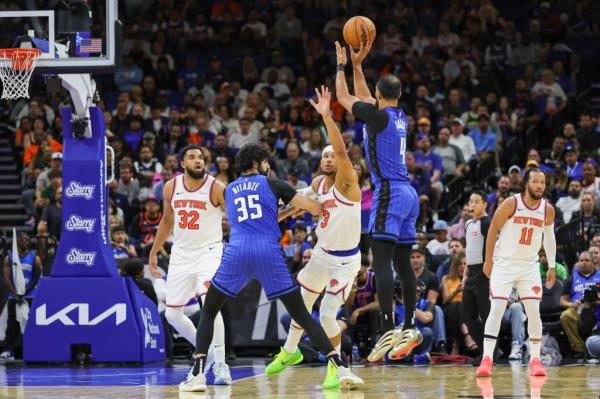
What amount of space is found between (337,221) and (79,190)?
476cm

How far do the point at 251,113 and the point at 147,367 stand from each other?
26.5 ft

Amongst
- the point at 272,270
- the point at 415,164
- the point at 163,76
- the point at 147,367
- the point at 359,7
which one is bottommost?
the point at 147,367

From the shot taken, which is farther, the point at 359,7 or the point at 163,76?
the point at 359,7

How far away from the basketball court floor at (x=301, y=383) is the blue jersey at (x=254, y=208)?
4.75 ft

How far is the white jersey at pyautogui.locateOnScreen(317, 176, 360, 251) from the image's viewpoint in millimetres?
11406

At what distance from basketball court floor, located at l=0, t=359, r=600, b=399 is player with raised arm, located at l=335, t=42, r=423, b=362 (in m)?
0.55

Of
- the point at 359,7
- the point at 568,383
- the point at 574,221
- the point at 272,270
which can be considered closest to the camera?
the point at 272,270

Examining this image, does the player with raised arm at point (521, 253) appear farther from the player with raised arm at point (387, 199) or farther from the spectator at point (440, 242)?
the spectator at point (440, 242)

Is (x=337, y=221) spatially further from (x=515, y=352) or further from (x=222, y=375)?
(x=515, y=352)

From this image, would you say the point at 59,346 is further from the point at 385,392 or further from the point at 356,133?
the point at 356,133

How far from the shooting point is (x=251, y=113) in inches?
846

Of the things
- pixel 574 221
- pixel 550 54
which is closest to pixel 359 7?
pixel 550 54

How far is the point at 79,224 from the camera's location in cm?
1492

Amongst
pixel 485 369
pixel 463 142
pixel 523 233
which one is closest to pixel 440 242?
pixel 463 142
